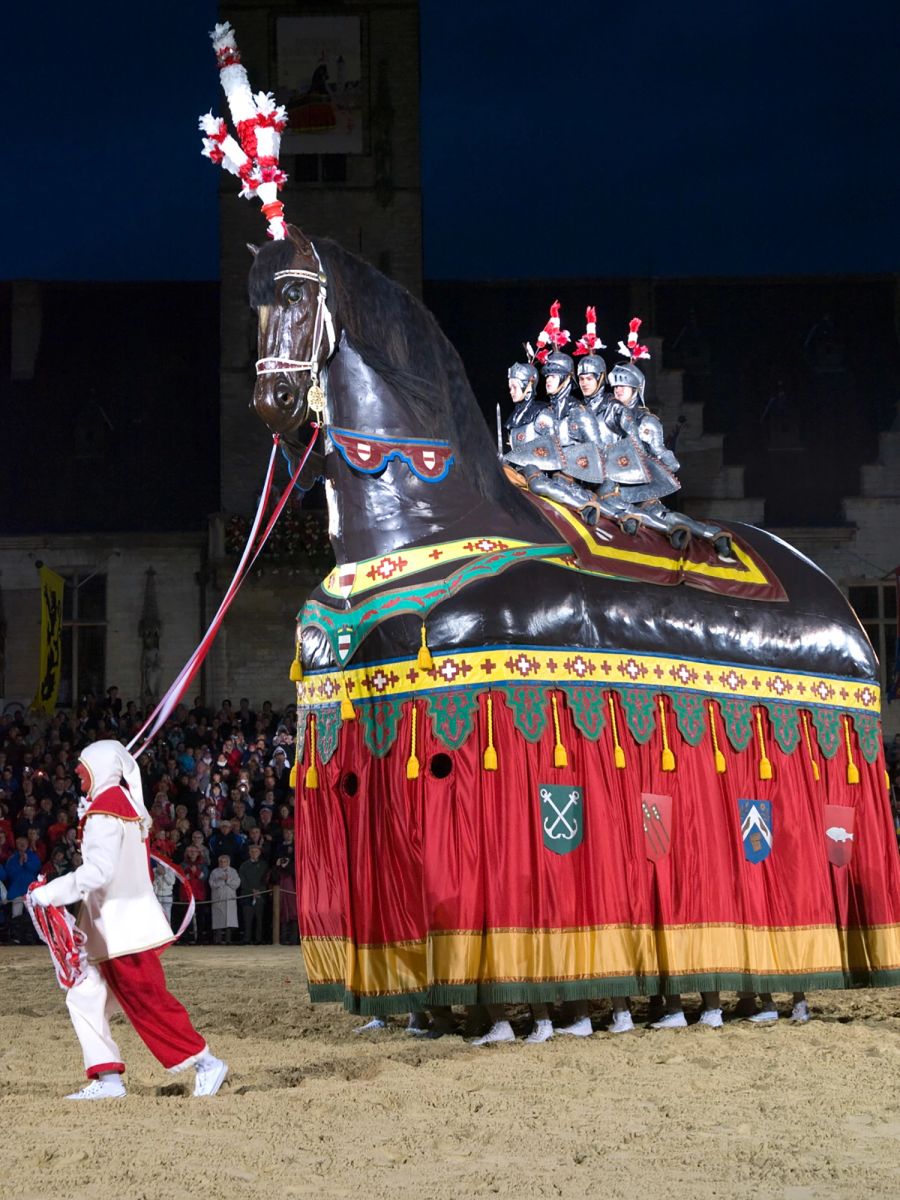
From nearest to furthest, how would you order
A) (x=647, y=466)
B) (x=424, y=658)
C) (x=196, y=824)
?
(x=424, y=658)
(x=647, y=466)
(x=196, y=824)

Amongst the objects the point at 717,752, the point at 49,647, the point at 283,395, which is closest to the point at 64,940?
the point at 283,395

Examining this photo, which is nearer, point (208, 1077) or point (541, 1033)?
point (208, 1077)

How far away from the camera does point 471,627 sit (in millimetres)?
9656

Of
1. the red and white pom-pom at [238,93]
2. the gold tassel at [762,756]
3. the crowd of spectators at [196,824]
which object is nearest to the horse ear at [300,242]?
the red and white pom-pom at [238,93]

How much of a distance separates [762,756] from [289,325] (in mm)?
4326

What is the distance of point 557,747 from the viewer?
981cm

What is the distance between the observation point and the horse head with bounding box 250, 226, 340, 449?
9.54 m

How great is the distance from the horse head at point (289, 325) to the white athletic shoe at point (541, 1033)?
3944 millimetres

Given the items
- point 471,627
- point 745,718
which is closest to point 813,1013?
point 745,718

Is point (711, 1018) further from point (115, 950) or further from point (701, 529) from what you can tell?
point (115, 950)

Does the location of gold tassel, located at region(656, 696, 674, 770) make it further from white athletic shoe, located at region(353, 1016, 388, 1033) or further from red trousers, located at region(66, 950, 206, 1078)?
red trousers, located at region(66, 950, 206, 1078)

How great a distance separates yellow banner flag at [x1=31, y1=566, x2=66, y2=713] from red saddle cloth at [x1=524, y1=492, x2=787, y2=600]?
21105 mm

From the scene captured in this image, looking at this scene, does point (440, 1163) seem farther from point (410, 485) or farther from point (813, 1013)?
point (813, 1013)

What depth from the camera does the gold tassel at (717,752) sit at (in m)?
10.7
